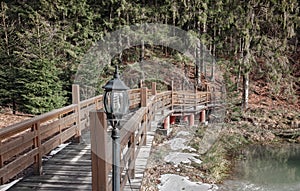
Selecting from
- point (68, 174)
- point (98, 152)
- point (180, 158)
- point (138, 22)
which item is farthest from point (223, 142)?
point (98, 152)

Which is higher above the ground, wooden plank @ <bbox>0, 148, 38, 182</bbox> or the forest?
the forest

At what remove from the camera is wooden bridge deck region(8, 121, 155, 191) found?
10.4 feet

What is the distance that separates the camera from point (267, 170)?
8.00 meters

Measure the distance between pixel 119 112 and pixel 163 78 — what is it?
12541 mm

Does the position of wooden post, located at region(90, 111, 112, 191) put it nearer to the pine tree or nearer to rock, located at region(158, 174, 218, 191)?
rock, located at region(158, 174, 218, 191)

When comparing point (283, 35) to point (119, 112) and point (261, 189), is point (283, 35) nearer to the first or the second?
point (261, 189)

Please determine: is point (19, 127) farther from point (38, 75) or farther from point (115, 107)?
point (38, 75)

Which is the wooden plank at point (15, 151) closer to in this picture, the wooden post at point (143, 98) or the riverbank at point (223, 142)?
the wooden post at point (143, 98)

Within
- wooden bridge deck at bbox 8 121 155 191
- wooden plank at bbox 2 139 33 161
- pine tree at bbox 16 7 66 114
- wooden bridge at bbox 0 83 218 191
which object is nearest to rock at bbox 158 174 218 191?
wooden bridge at bbox 0 83 218 191

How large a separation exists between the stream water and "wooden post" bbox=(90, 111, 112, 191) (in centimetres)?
474

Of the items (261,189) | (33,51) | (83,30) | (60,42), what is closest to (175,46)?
(83,30)

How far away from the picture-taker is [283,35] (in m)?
14.3

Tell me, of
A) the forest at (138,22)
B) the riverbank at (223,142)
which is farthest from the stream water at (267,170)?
the forest at (138,22)

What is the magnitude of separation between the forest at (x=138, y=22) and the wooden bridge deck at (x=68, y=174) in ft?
19.4
